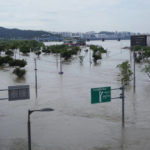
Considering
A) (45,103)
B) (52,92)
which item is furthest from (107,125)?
(52,92)

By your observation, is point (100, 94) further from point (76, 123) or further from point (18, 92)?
point (18, 92)

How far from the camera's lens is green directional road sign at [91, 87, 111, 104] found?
12.9 metres

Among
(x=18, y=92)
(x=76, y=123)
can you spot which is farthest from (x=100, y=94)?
(x=18, y=92)

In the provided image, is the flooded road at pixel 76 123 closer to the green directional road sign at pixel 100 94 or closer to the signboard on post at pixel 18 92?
the green directional road sign at pixel 100 94

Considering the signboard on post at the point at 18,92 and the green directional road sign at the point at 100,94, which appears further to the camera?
the green directional road sign at the point at 100,94

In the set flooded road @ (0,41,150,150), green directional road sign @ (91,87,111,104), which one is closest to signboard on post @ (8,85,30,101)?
flooded road @ (0,41,150,150)

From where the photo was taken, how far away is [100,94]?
1305cm

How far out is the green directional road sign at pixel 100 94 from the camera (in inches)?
508

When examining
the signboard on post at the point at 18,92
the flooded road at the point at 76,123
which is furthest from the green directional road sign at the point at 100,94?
the signboard on post at the point at 18,92

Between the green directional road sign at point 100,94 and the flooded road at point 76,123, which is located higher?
the green directional road sign at point 100,94

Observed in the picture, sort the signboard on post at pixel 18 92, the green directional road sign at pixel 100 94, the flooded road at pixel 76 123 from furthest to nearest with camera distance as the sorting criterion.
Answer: the green directional road sign at pixel 100 94
the flooded road at pixel 76 123
the signboard on post at pixel 18 92

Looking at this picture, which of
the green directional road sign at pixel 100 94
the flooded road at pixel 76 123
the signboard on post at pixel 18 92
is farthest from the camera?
the green directional road sign at pixel 100 94

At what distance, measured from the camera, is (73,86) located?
2478 centimetres

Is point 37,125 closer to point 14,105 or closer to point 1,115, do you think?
point 1,115
